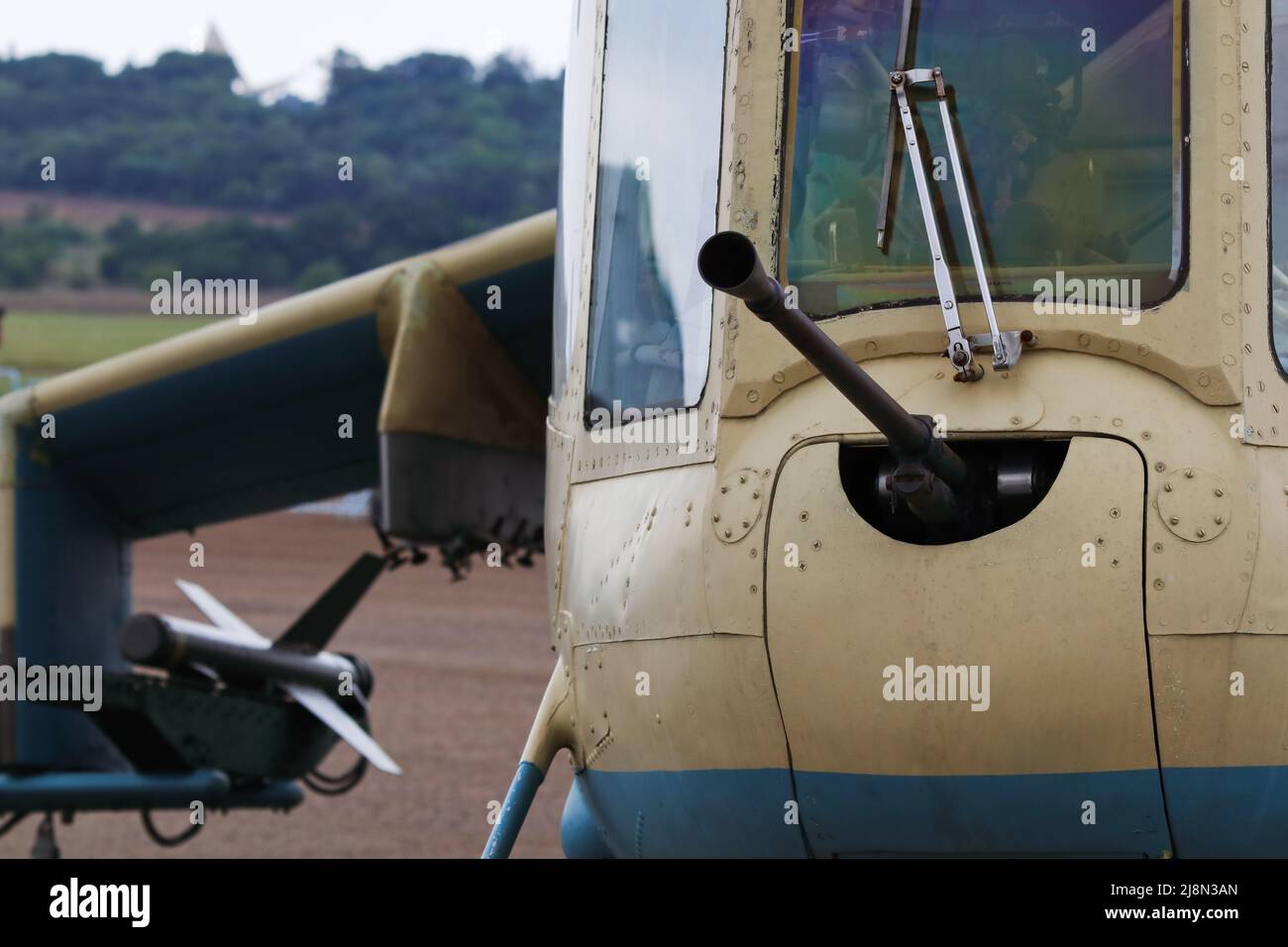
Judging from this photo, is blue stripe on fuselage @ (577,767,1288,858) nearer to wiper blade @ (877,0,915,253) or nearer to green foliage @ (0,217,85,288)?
wiper blade @ (877,0,915,253)

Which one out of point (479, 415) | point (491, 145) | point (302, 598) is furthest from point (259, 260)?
point (479, 415)

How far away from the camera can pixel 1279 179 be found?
4934 millimetres

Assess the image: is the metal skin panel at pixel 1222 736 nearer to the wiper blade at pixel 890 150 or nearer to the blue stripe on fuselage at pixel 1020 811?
the blue stripe on fuselage at pixel 1020 811

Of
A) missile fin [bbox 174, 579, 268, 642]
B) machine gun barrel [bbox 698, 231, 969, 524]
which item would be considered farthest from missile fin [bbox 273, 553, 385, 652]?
machine gun barrel [bbox 698, 231, 969, 524]

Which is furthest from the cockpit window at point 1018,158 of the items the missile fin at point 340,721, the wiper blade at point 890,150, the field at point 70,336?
the field at point 70,336

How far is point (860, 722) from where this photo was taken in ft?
14.9

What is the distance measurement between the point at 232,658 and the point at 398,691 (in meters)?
15.2

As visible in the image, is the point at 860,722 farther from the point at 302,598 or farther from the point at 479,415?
the point at 302,598

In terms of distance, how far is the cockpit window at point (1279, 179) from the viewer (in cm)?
479

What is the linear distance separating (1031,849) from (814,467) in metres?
1.03

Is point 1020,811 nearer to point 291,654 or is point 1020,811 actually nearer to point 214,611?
point 291,654

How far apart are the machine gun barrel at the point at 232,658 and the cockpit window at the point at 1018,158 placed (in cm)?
555

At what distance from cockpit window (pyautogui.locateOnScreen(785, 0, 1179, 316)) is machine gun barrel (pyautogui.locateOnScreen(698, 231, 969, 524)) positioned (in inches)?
22.5
